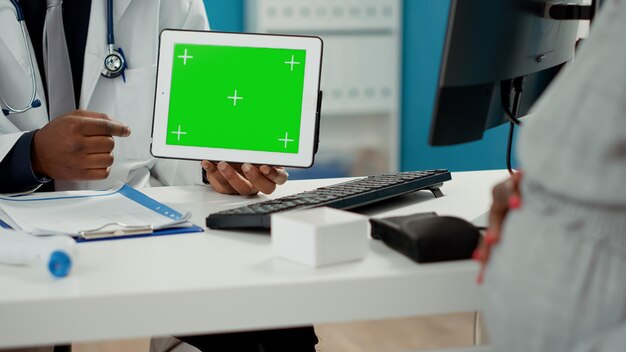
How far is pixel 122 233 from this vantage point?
38.9 inches

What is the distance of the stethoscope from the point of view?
154 centimetres

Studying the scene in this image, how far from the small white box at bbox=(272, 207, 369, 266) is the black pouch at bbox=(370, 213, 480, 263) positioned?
4 centimetres

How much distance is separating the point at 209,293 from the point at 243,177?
525mm

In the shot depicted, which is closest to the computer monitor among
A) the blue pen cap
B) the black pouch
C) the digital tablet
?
the black pouch

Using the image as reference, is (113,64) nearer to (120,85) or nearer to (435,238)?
(120,85)

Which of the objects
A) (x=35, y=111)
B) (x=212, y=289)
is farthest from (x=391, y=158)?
(x=212, y=289)

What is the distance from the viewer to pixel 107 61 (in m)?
1.60

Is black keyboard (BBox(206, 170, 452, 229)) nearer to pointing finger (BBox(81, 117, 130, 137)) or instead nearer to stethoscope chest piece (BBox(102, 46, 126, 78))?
pointing finger (BBox(81, 117, 130, 137))

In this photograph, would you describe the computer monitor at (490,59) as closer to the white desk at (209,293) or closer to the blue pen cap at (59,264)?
the white desk at (209,293)

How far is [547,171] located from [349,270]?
0.24 m

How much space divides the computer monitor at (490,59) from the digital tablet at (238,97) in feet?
0.87

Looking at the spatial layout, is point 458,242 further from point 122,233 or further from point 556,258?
point 122,233

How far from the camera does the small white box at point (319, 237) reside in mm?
829

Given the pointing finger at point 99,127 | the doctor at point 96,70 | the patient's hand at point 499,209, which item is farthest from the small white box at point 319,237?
the doctor at point 96,70
